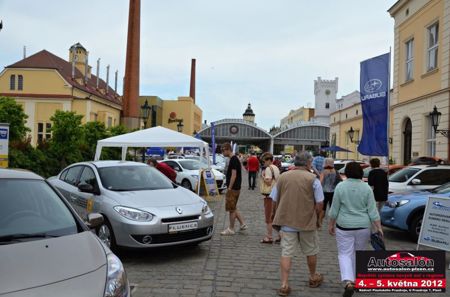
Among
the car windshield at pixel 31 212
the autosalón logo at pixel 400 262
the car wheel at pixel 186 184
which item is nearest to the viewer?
the car windshield at pixel 31 212

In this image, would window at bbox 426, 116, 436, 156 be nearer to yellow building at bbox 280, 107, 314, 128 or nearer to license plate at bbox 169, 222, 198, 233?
license plate at bbox 169, 222, 198, 233

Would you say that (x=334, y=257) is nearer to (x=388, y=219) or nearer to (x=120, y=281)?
(x=388, y=219)

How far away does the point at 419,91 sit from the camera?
2139 cm

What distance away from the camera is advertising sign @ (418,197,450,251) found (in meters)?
6.74

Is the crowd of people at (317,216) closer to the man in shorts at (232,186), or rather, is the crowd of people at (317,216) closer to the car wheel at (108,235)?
the car wheel at (108,235)

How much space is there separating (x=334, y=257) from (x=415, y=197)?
282 cm

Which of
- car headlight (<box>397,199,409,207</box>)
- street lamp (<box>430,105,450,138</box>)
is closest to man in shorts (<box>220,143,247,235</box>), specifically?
car headlight (<box>397,199,409,207</box>)

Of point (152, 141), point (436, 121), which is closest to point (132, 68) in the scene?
point (152, 141)

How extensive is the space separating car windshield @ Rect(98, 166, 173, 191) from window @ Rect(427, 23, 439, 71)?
16.1 meters

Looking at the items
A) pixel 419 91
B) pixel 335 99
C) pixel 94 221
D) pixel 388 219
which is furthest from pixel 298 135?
pixel 94 221

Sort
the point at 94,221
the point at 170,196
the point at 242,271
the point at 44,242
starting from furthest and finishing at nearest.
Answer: the point at 170,196, the point at 242,271, the point at 94,221, the point at 44,242

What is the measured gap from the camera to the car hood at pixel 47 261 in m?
2.99

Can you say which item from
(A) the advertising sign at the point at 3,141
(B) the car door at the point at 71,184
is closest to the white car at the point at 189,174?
(A) the advertising sign at the point at 3,141

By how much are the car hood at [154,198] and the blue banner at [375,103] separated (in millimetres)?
4492
